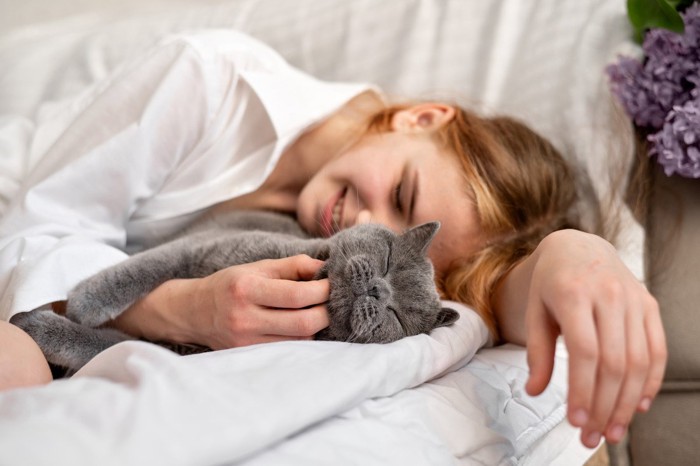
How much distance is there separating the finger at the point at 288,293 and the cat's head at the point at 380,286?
2 cm

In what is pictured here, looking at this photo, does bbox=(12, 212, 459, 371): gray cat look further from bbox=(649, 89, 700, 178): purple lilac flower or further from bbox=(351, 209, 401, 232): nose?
bbox=(649, 89, 700, 178): purple lilac flower

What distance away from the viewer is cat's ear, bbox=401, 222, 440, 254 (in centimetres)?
97

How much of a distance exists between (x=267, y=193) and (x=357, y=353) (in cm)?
74

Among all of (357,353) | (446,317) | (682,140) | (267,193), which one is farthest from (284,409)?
(682,140)

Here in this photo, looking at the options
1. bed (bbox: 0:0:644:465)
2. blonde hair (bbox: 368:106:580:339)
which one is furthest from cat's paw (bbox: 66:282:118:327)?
blonde hair (bbox: 368:106:580:339)

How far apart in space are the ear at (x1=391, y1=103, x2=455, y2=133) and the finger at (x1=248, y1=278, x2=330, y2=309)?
1.92ft

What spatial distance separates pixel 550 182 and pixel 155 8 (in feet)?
5.90

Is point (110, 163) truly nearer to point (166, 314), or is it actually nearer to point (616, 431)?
point (166, 314)

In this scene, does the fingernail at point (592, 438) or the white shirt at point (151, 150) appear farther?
the white shirt at point (151, 150)

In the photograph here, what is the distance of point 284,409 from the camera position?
669 millimetres

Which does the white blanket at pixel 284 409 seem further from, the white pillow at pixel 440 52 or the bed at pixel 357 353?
the white pillow at pixel 440 52

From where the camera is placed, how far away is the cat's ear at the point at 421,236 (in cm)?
97

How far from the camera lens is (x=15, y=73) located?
1842 millimetres

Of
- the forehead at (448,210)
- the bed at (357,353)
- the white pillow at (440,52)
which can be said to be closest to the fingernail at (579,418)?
the bed at (357,353)
